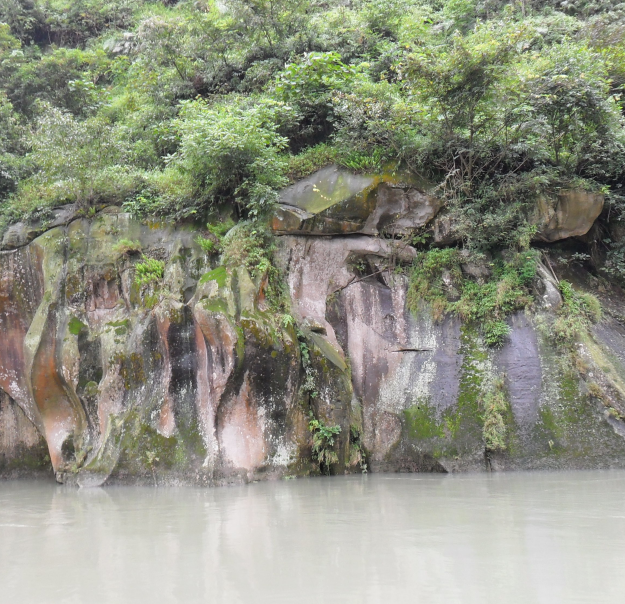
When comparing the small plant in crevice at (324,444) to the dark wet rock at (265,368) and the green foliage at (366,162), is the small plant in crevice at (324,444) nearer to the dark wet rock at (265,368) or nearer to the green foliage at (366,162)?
the dark wet rock at (265,368)

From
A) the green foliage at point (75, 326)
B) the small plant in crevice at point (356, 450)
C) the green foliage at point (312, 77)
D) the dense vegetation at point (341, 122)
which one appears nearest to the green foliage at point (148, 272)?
the dense vegetation at point (341, 122)

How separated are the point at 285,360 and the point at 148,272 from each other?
3483mm

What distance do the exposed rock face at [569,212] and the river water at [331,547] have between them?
552 centimetres

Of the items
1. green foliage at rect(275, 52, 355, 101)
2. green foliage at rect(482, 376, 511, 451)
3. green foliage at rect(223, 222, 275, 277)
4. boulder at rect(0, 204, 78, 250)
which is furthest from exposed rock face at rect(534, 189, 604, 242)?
boulder at rect(0, 204, 78, 250)

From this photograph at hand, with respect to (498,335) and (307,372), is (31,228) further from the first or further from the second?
(498,335)

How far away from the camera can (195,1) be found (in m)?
17.3

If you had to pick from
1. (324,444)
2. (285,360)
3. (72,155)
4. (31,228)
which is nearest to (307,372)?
(285,360)

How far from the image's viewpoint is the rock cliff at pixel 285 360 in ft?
29.2

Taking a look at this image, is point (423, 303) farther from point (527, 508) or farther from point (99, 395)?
point (99, 395)

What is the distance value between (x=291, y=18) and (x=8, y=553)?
1459 centimetres

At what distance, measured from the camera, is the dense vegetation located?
1017 cm

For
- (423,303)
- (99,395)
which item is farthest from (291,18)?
(99,395)

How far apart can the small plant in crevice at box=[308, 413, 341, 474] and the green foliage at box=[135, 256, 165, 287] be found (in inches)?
167

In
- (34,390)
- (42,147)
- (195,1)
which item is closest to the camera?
(34,390)
